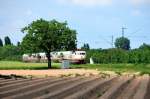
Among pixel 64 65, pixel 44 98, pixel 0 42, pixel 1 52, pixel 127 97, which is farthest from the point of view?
pixel 0 42

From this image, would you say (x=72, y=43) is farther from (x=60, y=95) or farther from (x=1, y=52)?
(x=1, y=52)

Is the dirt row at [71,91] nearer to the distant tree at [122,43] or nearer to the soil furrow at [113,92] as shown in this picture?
the soil furrow at [113,92]

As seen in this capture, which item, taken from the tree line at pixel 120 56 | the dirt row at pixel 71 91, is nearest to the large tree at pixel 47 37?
the tree line at pixel 120 56

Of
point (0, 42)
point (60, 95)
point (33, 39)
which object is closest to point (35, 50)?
point (33, 39)

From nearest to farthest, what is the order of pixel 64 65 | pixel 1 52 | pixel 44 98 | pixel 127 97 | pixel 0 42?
pixel 44 98, pixel 127 97, pixel 64 65, pixel 1 52, pixel 0 42

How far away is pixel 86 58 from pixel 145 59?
989 centimetres

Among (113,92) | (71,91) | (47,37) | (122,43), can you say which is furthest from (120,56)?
(122,43)

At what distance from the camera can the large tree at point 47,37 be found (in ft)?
156

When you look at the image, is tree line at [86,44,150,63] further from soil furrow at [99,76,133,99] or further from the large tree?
soil furrow at [99,76,133,99]

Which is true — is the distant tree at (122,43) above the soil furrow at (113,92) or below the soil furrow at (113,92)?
above

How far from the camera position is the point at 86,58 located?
77688mm

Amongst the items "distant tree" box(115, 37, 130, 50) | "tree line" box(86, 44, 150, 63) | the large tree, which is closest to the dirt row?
the large tree

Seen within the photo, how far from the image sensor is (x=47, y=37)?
47.5 metres

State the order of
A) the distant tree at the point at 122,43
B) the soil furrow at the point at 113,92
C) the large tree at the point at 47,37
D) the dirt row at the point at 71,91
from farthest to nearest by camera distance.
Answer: the distant tree at the point at 122,43 < the large tree at the point at 47,37 < the soil furrow at the point at 113,92 < the dirt row at the point at 71,91
